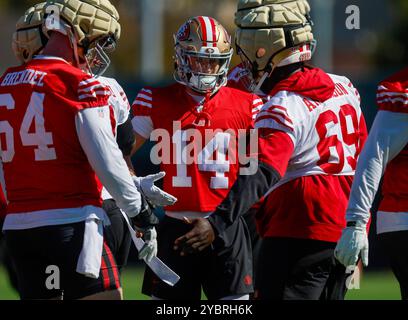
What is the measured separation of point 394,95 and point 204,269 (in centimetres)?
152

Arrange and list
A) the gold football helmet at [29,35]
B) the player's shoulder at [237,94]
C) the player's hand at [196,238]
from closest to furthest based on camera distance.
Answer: the player's hand at [196,238], the player's shoulder at [237,94], the gold football helmet at [29,35]

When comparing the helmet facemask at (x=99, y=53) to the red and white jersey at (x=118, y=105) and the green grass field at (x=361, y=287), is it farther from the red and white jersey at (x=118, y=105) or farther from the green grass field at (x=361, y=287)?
the green grass field at (x=361, y=287)

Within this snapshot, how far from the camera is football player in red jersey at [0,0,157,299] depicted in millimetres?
4953

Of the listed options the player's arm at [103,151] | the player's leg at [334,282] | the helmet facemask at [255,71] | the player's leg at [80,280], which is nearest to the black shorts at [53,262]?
the player's leg at [80,280]

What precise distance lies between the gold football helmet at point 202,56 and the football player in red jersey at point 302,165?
1.90 ft

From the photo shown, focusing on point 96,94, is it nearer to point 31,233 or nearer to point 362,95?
point 31,233

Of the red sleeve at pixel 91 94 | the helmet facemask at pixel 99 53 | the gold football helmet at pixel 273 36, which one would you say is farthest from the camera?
the gold football helmet at pixel 273 36

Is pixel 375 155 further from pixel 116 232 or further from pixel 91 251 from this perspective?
pixel 116 232

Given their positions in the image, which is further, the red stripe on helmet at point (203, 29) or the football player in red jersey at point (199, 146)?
the red stripe on helmet at point (203, 29)

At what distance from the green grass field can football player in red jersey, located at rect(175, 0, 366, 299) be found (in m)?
4.62

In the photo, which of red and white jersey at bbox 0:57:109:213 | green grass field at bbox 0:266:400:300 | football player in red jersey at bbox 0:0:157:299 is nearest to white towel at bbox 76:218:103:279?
football player in red jersey at bbox 0:0:157:299

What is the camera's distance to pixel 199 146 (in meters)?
5.96

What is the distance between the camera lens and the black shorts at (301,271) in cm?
525

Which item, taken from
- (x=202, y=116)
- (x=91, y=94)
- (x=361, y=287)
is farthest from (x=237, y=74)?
(x=361, y=287)
